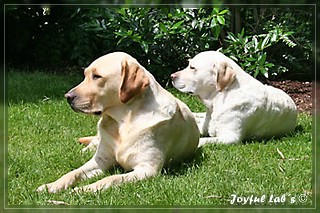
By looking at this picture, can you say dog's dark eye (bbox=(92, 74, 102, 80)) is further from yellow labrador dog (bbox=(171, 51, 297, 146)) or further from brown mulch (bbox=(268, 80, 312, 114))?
brown mulch (bbox=(268, 80, 312, 114))

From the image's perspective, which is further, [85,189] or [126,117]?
[126,117]

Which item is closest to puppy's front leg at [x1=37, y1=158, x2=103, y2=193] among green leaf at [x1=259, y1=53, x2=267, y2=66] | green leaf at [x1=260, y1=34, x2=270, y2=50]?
green leaf at [x1=259, y1=53, x2=267, y2=66]

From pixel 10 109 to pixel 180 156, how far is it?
2.14 meters

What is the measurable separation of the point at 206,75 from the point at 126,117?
116 cm

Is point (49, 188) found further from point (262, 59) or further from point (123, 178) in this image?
point (262, 59)

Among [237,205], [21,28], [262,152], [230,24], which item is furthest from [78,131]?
[21,28]

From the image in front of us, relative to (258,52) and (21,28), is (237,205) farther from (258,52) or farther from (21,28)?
(21,28)

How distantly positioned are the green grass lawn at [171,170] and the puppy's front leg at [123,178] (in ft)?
0.12

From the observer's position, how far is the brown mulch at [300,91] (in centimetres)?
523

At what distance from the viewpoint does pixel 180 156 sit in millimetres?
3264

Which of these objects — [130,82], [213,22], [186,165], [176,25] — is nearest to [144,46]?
[176,25]

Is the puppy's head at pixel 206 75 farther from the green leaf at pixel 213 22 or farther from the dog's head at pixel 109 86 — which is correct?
the dog's head at pixel 109 86

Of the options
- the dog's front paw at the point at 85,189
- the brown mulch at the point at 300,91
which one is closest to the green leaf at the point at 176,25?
the brown mulch at the point at 300,91

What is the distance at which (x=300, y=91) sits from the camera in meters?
5.46
